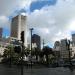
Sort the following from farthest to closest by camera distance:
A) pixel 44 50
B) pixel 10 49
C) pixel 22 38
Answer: pixel 10 49, pixel 44 50, pixel 22 38

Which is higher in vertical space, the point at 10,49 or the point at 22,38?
the point at 10,49

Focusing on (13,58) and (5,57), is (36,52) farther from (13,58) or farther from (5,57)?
(5,57)

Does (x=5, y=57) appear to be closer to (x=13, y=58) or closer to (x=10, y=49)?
(x=10, y=49)

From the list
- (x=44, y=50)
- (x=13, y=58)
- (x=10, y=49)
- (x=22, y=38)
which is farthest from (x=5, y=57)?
(x=22, y=38)

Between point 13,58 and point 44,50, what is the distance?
1763cm

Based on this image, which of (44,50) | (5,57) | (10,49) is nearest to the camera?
(44,50)

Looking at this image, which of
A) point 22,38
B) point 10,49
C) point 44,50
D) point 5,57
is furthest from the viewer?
point 5,57

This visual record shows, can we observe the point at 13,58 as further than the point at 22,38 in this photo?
Yes

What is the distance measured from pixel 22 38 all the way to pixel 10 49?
448ft

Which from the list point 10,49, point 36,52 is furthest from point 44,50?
point 10,49

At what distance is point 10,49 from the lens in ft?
510

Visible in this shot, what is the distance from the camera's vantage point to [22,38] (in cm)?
1995

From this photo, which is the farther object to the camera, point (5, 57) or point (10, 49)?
point (5, 57)

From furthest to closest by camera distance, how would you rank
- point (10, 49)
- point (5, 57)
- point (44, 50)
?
point (5, 57) → point (10, 49) → point (44, 50)
